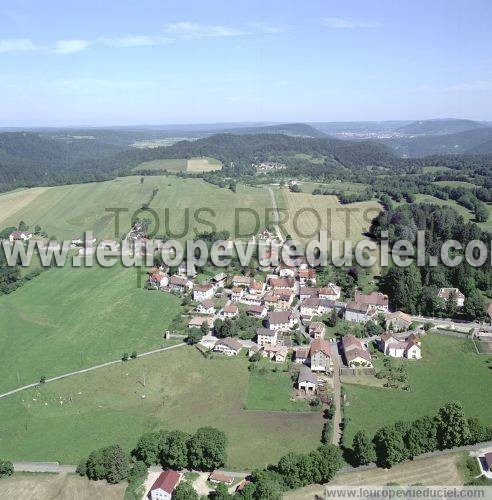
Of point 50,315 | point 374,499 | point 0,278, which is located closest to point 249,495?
point 374,499

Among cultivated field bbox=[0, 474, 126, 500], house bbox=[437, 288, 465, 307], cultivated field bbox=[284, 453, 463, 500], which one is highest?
house bbox=[437, 288, 465, 307]

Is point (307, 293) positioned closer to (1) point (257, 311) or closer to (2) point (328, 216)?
(1) point (257, 311)

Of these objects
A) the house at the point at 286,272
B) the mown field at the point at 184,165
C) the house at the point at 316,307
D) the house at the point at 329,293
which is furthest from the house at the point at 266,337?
the mown field at the point at 184,165

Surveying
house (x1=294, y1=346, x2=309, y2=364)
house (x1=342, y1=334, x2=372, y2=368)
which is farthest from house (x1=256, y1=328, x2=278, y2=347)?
house (x1=342, y1=334, x2=372, y2=368)

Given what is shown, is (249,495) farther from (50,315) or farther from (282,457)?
(50,315)

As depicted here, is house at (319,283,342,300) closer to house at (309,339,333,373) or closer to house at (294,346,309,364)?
house at (294,346,309,364)

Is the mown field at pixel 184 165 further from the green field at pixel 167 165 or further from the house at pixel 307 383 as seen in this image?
the house at pixel 307 383
